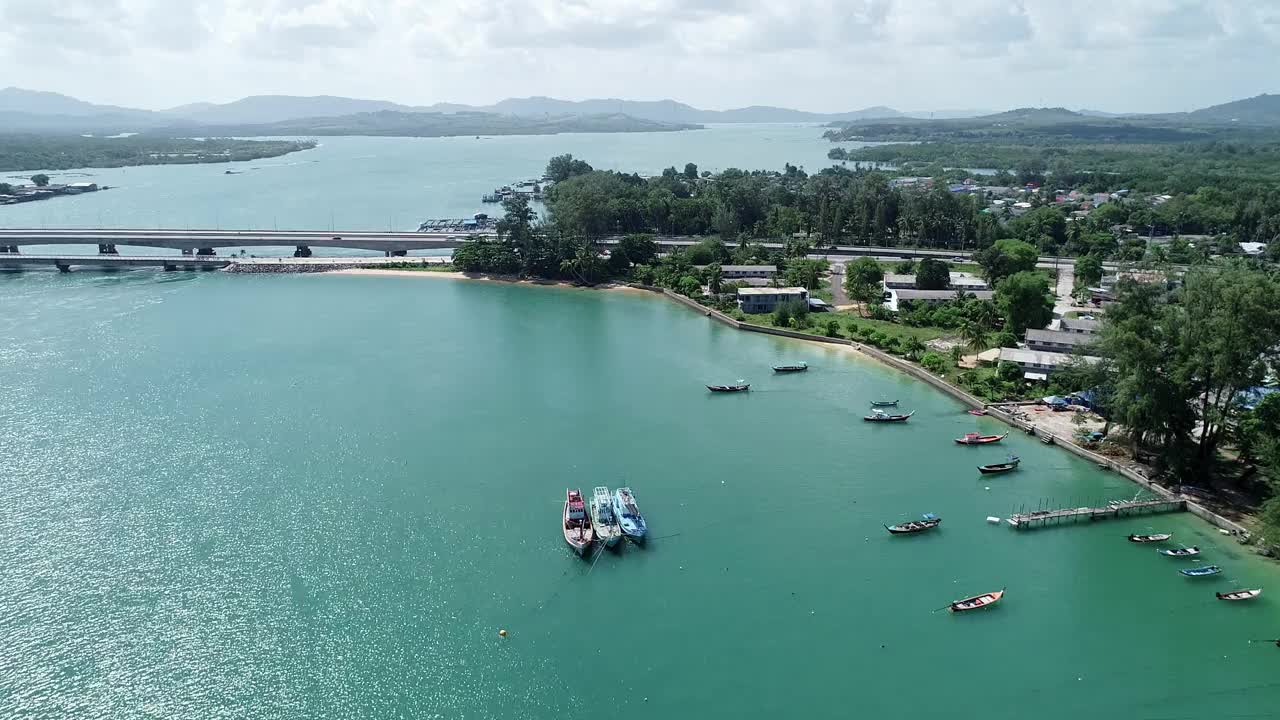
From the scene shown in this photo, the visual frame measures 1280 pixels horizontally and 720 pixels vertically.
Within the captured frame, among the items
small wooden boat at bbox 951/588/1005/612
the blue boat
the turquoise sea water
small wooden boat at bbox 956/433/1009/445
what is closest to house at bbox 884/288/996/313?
the turquoise sea water

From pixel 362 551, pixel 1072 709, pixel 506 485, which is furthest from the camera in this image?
pixel 506 485

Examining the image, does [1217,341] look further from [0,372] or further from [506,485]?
[0,372]

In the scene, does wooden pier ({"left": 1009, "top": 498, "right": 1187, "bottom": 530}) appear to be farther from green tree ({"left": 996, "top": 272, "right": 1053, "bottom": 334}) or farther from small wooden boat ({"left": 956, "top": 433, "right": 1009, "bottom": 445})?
green tree ({"left": 996, "top": 272, "right": 1053, "bottom": 334})

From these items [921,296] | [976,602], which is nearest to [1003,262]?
[921,296]

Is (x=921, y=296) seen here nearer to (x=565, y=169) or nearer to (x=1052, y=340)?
(x=1052, y=340)

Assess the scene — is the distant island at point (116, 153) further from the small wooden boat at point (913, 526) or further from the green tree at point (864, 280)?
the small wooden boat at point (913, 526)

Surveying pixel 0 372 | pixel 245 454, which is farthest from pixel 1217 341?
pixel 0 372

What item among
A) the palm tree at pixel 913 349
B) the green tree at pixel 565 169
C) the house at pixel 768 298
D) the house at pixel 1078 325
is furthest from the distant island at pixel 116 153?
the house at pixel 1078 325
